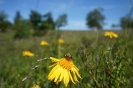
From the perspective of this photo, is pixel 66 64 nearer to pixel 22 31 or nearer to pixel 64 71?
pixel 64 71

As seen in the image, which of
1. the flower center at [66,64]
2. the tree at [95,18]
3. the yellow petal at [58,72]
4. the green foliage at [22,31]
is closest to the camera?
the yellow petal at [58,72]

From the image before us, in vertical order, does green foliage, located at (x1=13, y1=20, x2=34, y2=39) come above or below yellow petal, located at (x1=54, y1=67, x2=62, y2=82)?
below

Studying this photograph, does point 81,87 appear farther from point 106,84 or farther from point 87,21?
point 87,21

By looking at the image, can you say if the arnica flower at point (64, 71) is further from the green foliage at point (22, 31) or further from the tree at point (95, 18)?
the tree at point (95, 18)

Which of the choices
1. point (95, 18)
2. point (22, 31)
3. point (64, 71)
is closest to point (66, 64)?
point (64, 71)

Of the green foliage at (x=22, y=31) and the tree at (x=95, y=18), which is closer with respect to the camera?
the green foliage at (x=22, y=31)

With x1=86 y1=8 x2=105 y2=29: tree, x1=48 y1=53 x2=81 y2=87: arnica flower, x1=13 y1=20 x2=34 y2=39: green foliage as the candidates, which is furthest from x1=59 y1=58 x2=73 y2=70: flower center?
x1=86 y1=8 x2=105 y2=29: tree

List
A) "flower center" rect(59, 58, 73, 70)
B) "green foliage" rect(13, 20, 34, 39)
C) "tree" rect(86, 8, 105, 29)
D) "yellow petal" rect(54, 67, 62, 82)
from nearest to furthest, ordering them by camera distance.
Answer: "yellow petal" rect(54, 67, 62, 82) → "flower center" rect(59, 58, 73, 70) → "green foliage" rect(13, 20, 34, 39) → "tree" rect(86, 8, 105, 29)

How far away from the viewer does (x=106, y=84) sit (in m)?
1.50

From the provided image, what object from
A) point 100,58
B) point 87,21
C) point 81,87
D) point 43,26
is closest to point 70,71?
point 100,58

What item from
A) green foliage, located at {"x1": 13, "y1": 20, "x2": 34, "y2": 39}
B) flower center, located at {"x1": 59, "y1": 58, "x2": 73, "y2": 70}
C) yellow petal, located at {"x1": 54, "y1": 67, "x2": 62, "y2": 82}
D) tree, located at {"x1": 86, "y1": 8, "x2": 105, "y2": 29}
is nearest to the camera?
yellow petal, located at {"x1": 54, "y1": 67, "x2": 62, "y2": 82}

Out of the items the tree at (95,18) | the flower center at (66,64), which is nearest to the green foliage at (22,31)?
the flower center at (66,64)

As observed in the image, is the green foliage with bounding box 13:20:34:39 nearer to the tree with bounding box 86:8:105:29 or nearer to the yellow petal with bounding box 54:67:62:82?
the yellow petal with bounding box 54:67:62:82

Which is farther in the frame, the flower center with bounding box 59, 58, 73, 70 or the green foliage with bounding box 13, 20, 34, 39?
the green foliage with bounding box 13, 20, 34, 39
